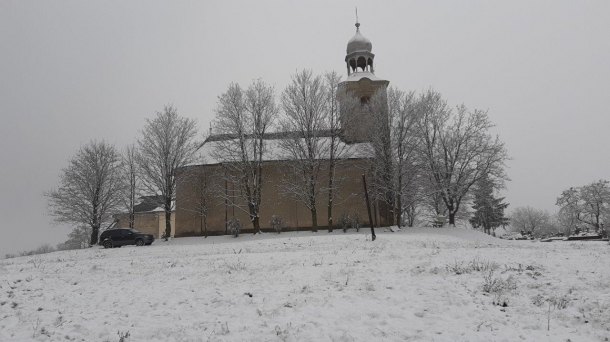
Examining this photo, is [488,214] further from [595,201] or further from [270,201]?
[270,201]

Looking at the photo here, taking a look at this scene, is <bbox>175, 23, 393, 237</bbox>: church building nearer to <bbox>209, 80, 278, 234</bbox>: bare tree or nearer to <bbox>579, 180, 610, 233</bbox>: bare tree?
<bbox>209, 80, 278, 234</bbox>: bare tree

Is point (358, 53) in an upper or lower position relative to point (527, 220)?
upper

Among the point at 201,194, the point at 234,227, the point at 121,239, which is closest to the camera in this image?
the point at 121,239

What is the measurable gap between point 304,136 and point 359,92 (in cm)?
844

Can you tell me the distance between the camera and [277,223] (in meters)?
33.9

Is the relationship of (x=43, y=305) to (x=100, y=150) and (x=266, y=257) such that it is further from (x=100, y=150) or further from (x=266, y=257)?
(x=100, y=150)

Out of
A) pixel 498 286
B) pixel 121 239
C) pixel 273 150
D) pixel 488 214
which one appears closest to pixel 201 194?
pixel 121 239

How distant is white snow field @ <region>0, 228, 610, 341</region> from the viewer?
24.0 ft

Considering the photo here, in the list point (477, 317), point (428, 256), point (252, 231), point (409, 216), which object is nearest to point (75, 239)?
point (252, 231)

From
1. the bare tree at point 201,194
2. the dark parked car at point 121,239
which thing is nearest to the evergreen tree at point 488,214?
the bare tree at point 201,194

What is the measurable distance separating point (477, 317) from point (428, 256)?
21.4ft

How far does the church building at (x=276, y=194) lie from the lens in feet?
113

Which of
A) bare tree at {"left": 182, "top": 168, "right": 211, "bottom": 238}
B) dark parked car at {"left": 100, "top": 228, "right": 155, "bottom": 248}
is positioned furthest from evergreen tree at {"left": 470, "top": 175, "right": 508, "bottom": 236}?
dark parked car at {"left": 100, "top": 228, "right": 155, "bottom": 248}

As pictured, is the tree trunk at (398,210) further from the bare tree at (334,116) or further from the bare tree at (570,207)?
the bare tree at (570,207)
